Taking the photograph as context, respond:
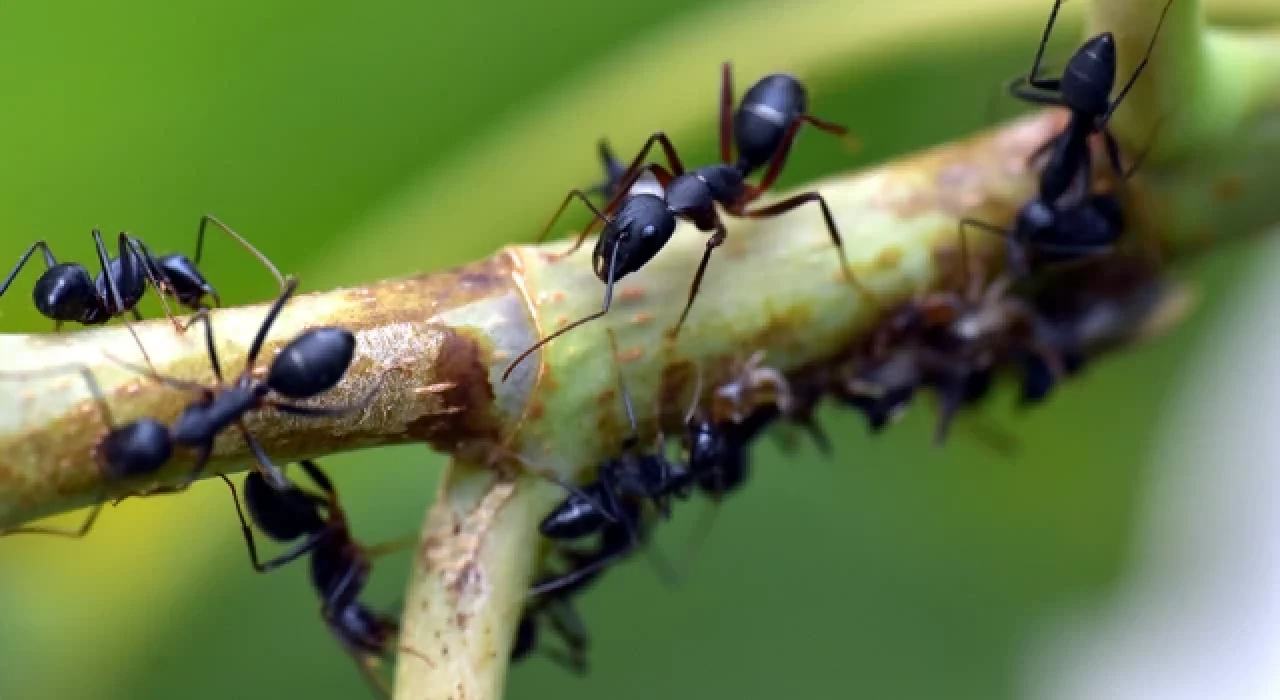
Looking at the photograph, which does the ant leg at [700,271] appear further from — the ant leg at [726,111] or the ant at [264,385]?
the ant leg at [726,111]

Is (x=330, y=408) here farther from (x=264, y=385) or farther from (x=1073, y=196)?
(x=1073, y=196)

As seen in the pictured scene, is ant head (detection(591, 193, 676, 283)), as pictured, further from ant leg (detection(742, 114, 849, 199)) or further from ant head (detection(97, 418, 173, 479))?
ant head (detection(97, 418, 173, 479))

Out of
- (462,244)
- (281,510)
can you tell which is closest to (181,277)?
A: (281,510)

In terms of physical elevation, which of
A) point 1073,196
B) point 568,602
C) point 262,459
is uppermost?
point 262,459

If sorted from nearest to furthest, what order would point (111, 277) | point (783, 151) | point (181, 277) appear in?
point (111, 277) < point (181, 277) < point (783, 151)

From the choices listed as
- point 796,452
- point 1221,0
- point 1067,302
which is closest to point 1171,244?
point 1067,302

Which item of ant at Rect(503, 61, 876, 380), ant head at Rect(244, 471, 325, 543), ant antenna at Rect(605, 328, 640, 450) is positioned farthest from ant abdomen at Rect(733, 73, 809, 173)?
ant head at Rect(244, 471, 325, 543)

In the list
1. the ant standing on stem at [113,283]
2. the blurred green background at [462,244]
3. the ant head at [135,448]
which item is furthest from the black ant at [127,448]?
the blurred green background at [462,244]
